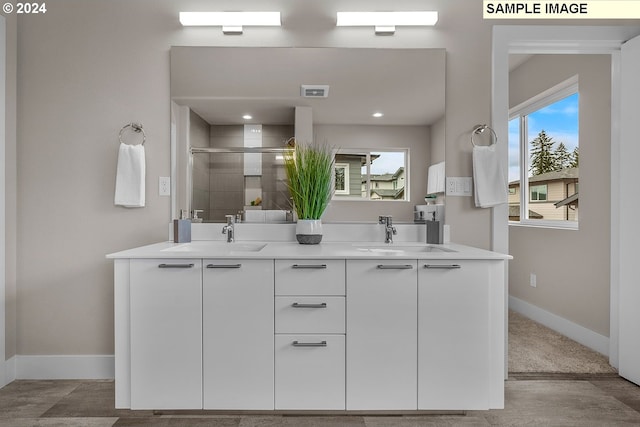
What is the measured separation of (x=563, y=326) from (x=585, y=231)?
0.78m

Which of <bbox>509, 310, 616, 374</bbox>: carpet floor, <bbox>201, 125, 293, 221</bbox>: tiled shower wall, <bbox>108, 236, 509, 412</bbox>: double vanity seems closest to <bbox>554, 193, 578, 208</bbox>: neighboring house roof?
<bbox>509, 310, 616, 374</bbox>: carpet floor

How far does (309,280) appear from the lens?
1.75m

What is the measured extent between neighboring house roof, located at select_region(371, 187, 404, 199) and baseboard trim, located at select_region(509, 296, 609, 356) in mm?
1735

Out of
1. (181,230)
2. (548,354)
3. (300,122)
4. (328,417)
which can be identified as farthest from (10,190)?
(548,354)

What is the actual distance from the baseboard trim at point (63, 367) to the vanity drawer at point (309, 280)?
51.0 inches

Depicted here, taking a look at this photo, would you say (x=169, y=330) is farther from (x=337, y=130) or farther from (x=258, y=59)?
(x=258, y=59)

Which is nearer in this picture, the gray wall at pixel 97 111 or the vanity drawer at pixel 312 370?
the vanity drawer at pixel 312 370

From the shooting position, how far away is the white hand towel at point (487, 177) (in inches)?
88.5

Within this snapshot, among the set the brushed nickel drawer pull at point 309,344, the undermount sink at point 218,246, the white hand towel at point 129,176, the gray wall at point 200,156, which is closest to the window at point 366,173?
the undermount sink at point 218,246

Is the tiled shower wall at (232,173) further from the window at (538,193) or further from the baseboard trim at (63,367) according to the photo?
the window at (538,193)

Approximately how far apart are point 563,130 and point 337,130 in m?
2.14

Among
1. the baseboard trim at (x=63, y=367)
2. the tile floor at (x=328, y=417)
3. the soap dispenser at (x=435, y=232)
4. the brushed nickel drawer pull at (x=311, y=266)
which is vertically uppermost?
the soap dispenser at (x=435, y=232)

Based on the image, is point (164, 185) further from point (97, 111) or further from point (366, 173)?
point (366, 173)

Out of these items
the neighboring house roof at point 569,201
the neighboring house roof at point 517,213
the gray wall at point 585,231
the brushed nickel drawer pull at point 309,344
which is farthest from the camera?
the neighboring house roof at point 517,213
